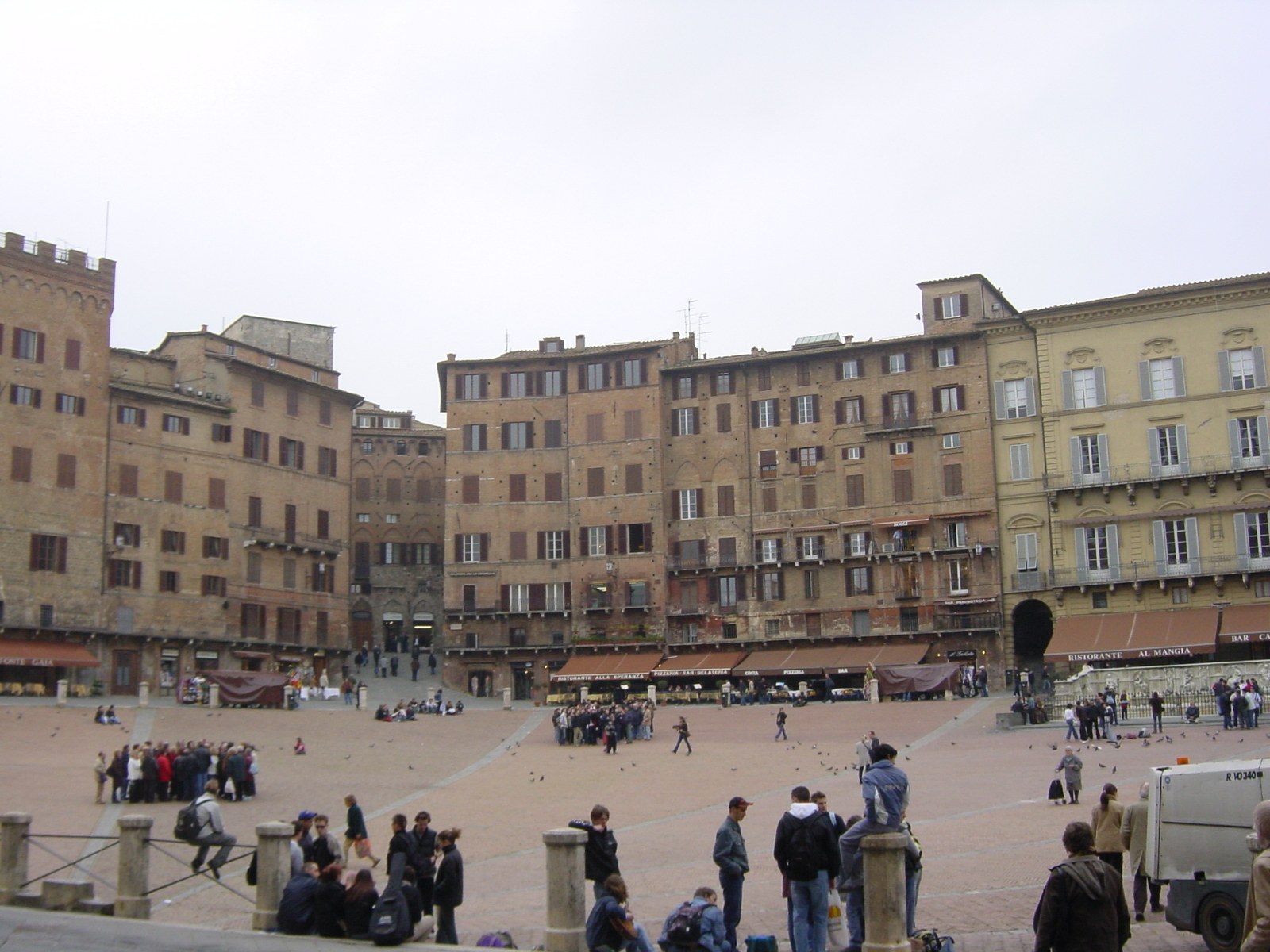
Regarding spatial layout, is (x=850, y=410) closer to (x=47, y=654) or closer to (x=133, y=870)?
(x=47, y=654)

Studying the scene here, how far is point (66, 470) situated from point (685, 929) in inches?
2003

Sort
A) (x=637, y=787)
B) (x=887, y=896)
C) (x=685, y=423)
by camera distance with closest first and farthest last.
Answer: (x=887, y=896) < (x=637, y=787) < (x=685, y=423)

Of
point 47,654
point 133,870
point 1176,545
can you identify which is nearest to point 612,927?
point 133,870

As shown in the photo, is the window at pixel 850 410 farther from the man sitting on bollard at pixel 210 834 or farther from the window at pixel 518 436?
the man sitting on bollard at pixel 210 834

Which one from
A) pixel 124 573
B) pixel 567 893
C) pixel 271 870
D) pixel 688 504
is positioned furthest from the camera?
→ pixel 688 504

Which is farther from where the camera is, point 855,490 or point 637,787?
point 855,490

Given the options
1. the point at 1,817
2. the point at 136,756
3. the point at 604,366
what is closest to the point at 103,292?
the point at 604,366

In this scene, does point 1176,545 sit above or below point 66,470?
below

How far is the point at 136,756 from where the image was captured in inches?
1168

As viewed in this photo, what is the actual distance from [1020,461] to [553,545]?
22.5 metres

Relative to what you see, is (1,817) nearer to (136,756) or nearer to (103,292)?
(136,756)

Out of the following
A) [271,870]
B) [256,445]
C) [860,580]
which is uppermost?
[256,445]

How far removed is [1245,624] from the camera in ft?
172

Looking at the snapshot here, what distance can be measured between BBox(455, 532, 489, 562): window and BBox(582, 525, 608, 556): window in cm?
514
